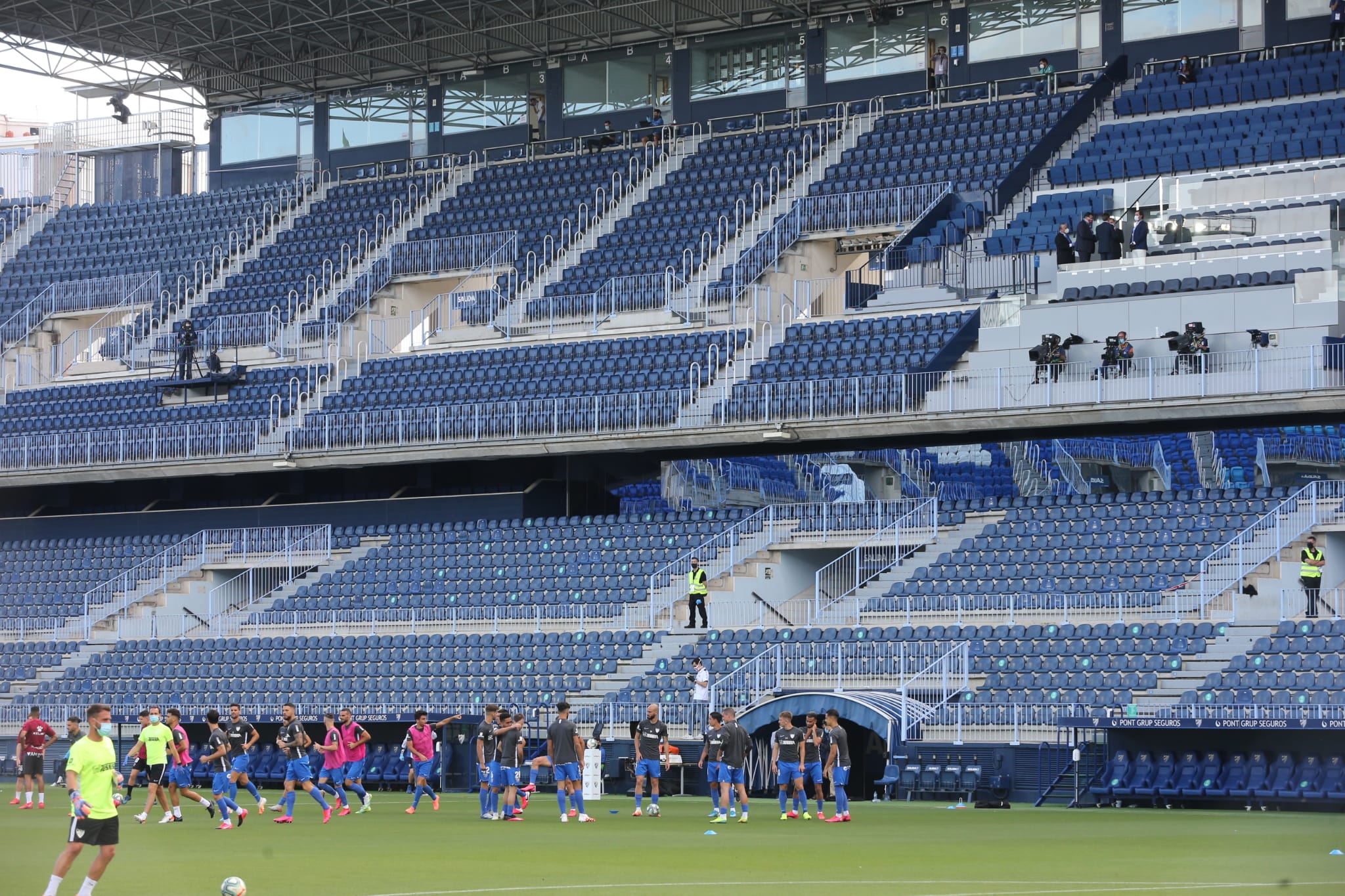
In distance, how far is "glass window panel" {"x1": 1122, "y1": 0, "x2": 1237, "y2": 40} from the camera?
46.2 metres

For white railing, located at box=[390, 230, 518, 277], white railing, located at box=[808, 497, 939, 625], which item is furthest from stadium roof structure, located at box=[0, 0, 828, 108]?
white railing, located at box=[808, 497, 939, 625]

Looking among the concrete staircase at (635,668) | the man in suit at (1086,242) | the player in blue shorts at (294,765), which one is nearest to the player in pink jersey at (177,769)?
the player in blue shorts at (294,765)

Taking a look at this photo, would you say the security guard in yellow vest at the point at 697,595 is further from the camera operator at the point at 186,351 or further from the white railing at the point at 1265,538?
the camera operator at the point at 186,351

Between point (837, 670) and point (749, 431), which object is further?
point (749, 431)

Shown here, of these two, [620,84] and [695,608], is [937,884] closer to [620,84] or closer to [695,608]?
[695,608]

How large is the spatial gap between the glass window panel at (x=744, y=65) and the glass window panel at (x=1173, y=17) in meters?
8.60

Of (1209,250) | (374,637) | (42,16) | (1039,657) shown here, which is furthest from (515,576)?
(42,16)

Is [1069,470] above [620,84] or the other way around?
the other way around

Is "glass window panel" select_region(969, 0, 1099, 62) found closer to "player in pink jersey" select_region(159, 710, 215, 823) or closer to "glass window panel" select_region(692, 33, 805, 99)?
"glass window panel" select_region(692, 33, 805, 99)

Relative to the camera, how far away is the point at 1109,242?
39406mm

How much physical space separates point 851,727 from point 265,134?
3346 centimetres

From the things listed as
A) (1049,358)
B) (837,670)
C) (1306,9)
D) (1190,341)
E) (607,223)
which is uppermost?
(1306,9)

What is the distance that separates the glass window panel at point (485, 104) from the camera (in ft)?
181

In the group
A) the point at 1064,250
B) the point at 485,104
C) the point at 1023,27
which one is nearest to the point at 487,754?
the point at 1064,250
